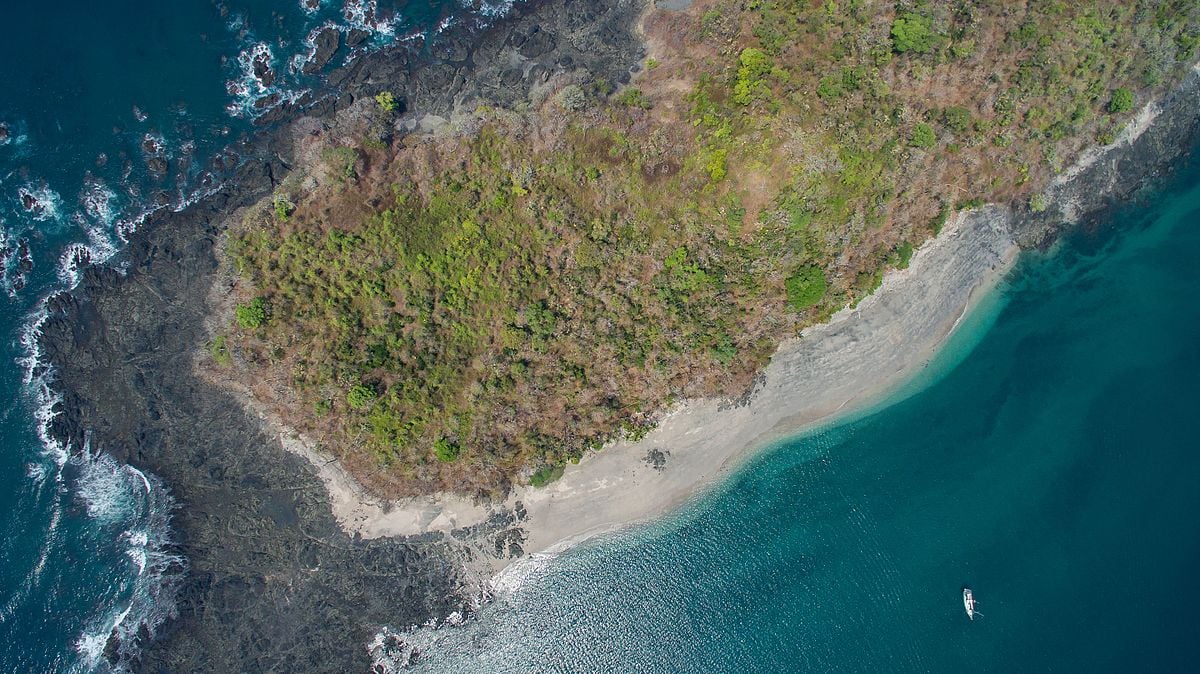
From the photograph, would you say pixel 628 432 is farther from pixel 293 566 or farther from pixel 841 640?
pixel 293 566

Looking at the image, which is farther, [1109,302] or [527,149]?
[1109,302]

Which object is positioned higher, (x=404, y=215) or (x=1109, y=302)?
(x=404, y=215)

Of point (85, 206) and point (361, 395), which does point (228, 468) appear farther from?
point (85, 206)

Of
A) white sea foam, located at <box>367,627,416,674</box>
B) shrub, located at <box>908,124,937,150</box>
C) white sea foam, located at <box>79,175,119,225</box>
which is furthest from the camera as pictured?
white sea foam, located at <box>367,627,416,674</box>

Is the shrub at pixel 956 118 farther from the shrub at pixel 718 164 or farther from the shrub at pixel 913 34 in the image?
the shrub at pixel 718 164

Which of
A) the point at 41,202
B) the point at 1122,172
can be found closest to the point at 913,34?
the point at 1122,172

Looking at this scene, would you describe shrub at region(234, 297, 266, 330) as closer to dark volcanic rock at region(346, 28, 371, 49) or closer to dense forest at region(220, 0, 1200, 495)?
dense forest at region(220, 0, 1200, 495)

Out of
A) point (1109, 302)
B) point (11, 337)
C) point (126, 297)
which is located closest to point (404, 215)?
point (126, 297)

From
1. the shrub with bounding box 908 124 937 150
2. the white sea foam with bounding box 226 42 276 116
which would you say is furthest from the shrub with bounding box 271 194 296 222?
the shrub with bounding box 908 124 937 150
